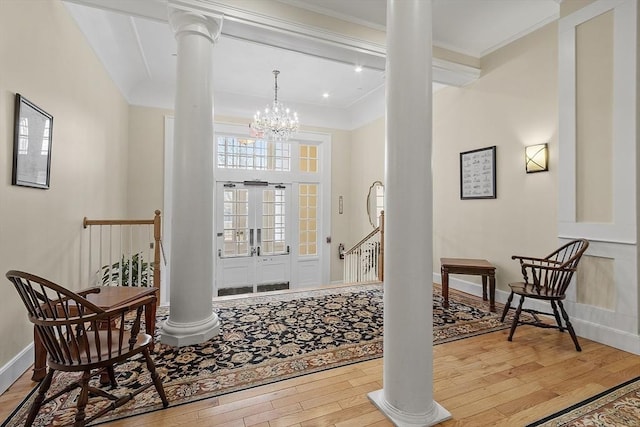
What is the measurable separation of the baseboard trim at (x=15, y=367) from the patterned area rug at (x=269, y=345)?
259 millimetres

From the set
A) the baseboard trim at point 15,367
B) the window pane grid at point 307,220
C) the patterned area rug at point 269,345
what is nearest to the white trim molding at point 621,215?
the patterned area rug at point 269,345

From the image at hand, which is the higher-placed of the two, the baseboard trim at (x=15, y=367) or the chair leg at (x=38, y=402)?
the chair leg at (x=38, y=402)

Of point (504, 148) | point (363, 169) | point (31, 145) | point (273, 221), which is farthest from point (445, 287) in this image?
point (31, 145)

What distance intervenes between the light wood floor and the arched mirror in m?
3.82

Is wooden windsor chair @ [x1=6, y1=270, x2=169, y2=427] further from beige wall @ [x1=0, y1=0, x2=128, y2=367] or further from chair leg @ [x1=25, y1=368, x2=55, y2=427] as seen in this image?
beige wall @ [x1=0, y1=0, x2=128, y2=367]

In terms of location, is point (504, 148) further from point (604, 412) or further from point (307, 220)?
point (307, 220)

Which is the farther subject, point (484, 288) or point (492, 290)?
point (484, 288)

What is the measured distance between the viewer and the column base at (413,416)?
1.73m

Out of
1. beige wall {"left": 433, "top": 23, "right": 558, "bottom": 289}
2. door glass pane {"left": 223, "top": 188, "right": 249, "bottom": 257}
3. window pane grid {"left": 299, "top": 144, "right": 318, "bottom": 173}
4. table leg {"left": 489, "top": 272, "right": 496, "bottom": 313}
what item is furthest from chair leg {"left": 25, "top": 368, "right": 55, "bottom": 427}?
window pane grid {"left": 299, "top": 144, "right": 318, "bottom": 173}

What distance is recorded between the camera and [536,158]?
11.8 feet

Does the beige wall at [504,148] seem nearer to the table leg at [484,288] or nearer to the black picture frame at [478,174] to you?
the black picture frame at [478,174]

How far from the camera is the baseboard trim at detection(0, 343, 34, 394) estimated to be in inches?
81.0

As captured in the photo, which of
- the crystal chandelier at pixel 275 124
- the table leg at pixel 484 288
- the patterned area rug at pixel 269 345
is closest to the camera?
the patterned area rug at pixel 269 345

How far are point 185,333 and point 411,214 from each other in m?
2.19
